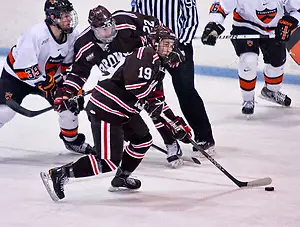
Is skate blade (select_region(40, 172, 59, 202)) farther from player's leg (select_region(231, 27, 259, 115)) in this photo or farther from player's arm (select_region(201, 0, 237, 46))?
player's leg (select_region(231, 27, 259, 115))

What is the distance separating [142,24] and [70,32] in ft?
1.30

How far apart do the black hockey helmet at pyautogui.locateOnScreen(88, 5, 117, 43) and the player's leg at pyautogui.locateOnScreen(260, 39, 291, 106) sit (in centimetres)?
180

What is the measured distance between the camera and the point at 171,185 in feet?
11.9

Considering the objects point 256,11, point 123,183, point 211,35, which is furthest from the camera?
point 256,11

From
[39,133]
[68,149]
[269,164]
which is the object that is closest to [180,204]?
[269,164]

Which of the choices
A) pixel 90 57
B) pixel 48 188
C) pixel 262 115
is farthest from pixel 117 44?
pixel 262 115

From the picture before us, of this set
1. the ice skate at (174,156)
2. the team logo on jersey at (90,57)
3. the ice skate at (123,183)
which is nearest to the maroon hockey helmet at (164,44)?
the ice skate at (123,183)

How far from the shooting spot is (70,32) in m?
4.05

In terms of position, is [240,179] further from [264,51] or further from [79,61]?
[264,51]

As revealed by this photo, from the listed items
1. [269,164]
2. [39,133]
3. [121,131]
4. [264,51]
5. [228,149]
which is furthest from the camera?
[264,51]

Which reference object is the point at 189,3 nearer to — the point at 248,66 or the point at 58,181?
the point at 248,66

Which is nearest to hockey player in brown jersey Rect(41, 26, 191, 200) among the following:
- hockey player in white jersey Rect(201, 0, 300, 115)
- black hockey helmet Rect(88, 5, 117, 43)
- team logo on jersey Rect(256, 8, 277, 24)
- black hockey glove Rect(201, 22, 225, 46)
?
black hockey helmet Rect(88, 5, 117, 43)

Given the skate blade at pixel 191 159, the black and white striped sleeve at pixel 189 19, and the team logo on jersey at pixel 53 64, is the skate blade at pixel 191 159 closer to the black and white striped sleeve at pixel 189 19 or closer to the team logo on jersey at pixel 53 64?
the black and white striped sleeve at pixel 189 19

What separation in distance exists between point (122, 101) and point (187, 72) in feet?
3.09
